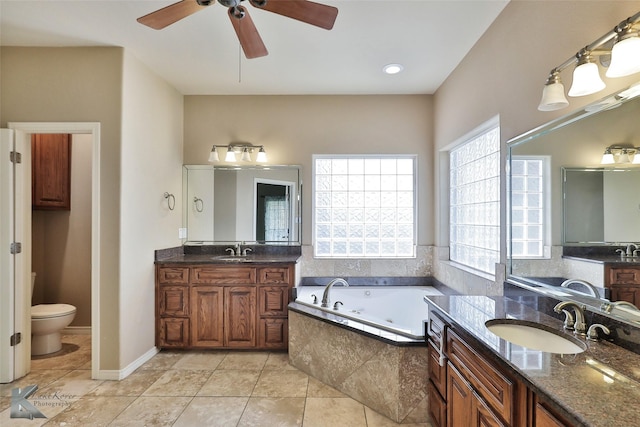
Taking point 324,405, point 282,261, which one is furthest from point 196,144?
point 324,405

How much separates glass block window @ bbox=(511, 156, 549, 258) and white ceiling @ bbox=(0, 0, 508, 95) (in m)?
1.11

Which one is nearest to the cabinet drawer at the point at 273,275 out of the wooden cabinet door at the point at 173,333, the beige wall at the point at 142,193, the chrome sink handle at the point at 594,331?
the wooden cabinet door at the point at 173,333

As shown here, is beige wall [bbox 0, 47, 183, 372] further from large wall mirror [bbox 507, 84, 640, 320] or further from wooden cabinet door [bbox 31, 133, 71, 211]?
large wall mirror [bbox 507, 84, 640, 320]

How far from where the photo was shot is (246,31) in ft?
5.96

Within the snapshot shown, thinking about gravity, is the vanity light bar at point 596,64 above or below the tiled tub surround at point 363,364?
above

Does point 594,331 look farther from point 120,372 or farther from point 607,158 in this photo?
point 120,372

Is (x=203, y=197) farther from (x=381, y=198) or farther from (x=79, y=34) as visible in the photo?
(x=381, y=198)

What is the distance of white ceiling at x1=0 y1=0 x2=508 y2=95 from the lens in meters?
2.15

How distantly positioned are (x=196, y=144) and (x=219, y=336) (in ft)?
6.89

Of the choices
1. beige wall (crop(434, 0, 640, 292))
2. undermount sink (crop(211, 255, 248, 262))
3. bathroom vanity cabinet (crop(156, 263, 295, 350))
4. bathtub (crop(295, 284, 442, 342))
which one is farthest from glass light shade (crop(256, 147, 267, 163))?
beige wall (crop(434, 0, 640, 292))

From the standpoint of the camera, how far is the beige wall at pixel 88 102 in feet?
8.48

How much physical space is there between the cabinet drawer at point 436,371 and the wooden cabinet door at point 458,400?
0.06 m

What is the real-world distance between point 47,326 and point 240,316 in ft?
5.65

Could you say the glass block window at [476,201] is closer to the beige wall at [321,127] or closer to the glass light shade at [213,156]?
the beige wall at [321,127]
